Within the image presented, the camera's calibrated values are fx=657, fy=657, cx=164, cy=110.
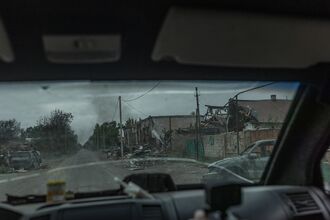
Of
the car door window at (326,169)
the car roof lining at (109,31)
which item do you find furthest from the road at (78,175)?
the car door window at (326,169)

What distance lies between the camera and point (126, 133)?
5371 mm

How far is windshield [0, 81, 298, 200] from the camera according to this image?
201 inches

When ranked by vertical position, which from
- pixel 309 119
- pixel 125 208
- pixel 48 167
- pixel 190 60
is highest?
pixel 190 60

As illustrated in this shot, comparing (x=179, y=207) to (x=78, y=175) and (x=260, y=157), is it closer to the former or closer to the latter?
(x=78, y=175)

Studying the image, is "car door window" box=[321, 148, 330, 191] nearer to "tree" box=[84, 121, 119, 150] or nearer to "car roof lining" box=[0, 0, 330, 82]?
"car roof lining" box=[0, 0, 330, 82]

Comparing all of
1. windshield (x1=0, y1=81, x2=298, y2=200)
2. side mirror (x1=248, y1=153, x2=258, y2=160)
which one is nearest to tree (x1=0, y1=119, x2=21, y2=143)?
windshield (x1=0, y1=81, x2=298, y2=200)

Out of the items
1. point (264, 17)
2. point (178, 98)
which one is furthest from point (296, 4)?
point (178, 98)

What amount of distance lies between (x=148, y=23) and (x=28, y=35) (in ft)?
2.76

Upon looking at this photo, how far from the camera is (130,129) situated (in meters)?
5.37

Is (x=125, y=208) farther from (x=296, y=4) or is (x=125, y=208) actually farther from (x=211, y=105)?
(x=296, y=4)

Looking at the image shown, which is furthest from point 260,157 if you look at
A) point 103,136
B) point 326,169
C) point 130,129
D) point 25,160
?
point 25,160

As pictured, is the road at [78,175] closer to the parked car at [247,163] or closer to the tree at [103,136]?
the tree at [103,136]

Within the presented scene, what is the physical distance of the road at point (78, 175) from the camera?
5.25m

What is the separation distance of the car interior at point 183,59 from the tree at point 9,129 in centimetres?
35
